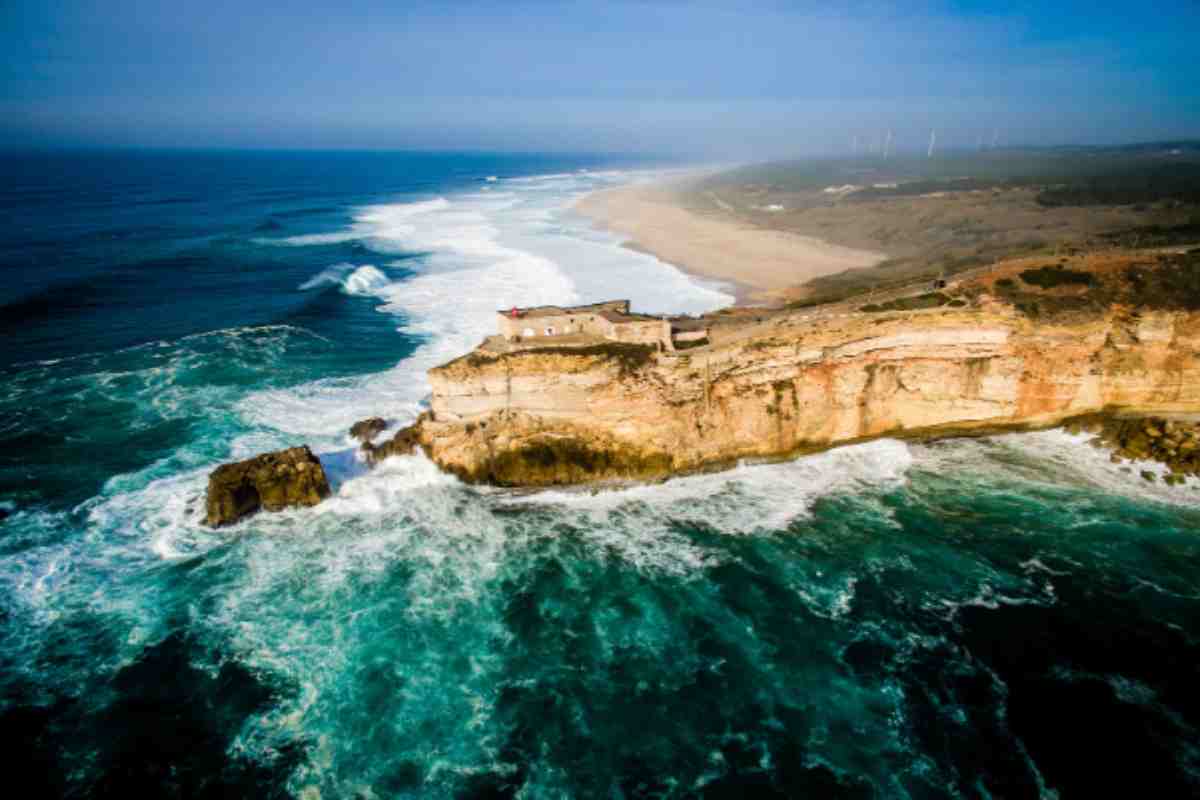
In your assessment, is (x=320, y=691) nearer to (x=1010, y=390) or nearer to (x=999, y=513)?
(x=999, y=513)

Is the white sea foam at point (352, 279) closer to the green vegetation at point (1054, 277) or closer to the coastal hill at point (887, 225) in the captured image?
the coastal hill at point (887, 225)

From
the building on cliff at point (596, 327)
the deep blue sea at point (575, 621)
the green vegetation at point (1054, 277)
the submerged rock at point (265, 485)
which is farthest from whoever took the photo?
the green vegetation at point (1054, 277)

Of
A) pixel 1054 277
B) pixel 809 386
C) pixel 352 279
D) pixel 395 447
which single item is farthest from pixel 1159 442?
pixel 352 279

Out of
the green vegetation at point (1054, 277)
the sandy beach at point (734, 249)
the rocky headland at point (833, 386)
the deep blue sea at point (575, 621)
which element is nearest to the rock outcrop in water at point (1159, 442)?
the rocky headland at point (833, 386)

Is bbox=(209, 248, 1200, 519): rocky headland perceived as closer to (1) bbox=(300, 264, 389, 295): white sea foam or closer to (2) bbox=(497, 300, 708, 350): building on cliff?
(2) bbox=(497, 300, 708, 350): building on cliff

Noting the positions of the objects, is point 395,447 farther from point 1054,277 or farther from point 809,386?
point 1054,277

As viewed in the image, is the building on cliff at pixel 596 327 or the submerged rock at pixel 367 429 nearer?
the building on cliff at pixel 596 327
